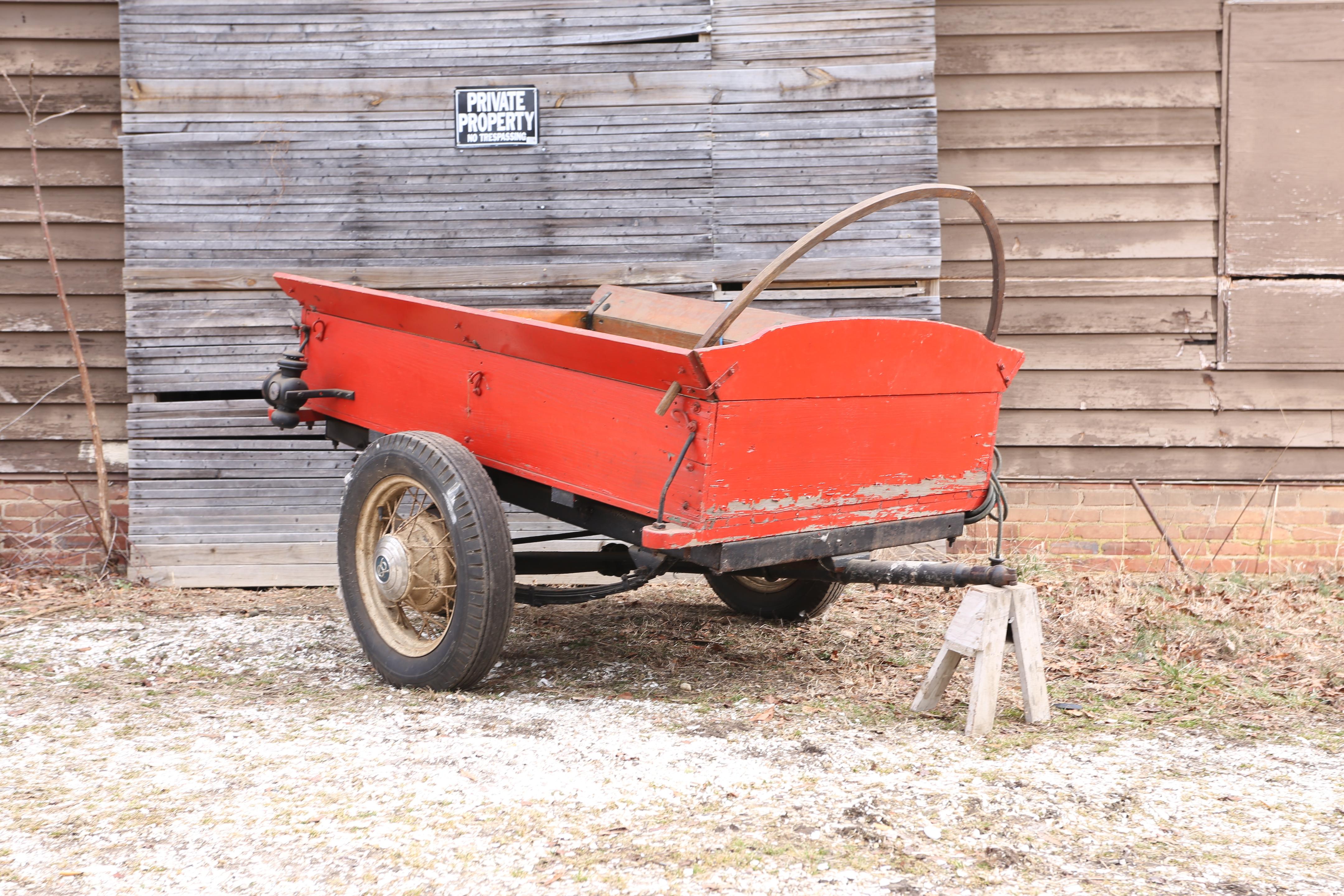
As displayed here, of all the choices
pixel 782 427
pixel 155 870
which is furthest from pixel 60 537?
pixel 782 427

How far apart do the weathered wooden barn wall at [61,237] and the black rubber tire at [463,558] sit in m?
2.70

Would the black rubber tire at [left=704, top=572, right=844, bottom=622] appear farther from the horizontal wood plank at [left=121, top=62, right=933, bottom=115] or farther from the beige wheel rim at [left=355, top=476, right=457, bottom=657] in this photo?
the horizontal wood plank at [left=121, top=62, right=933, bottom=115]

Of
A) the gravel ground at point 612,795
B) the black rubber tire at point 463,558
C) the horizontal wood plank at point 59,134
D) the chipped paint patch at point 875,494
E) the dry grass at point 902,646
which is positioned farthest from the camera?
the horizontal wood plank at point 59,134

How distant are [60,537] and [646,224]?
3.32 metres

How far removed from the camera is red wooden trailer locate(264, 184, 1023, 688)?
2.96m

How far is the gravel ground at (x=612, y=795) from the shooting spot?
225 cm

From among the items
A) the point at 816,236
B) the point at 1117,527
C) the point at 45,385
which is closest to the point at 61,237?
the point at 45,385

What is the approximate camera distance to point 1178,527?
5.49 m

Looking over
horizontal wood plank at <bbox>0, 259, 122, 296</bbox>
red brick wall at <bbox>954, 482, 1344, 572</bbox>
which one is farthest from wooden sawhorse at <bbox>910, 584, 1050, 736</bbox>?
horizontal wood plank at <bbox>0, 259, 122, 296</bbox>

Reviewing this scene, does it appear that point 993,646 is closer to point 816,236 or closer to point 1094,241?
point 816,236

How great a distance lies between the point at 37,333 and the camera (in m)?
5.39

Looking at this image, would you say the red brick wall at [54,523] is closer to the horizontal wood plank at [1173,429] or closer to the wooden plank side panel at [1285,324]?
the horizontal wood plank at [1173,429]

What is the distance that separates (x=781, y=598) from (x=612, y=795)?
1858mm

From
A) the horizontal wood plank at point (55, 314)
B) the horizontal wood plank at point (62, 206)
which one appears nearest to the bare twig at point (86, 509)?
the horizontal wood plank at point (55, 314)
